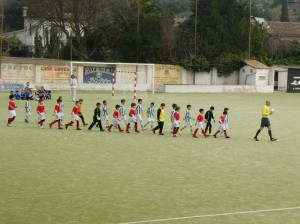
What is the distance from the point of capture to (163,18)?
210 ft

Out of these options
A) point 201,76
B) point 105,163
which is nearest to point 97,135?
point 105,163

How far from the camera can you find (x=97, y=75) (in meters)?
51.3

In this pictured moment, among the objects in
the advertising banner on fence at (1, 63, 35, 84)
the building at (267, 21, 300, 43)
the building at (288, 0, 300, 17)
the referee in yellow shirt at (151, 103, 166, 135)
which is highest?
the building at (288, 0, 300, 17)

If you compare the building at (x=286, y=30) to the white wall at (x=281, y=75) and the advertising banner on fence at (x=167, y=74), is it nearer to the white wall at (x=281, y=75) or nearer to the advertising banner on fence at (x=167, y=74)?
the white wall at (x=281, y=75)

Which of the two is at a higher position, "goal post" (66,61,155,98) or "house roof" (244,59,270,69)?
"house roof" (244,59,270,69)

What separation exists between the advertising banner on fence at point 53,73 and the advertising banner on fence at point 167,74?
883 centimetres

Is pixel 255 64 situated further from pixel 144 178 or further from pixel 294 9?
pixel 294 9

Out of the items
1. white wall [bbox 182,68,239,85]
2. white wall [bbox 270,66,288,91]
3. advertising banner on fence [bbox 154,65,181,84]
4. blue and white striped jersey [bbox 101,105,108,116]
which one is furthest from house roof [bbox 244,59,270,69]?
blue and white striped jersey [bbox 101,105,108,116]

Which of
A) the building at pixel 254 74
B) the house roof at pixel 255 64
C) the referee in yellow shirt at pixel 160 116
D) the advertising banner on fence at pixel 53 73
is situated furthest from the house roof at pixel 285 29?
the referee in yellow shirt at pixel 160 116

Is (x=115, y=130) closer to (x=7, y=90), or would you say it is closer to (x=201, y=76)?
(x=7, y=90)

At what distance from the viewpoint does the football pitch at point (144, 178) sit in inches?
432

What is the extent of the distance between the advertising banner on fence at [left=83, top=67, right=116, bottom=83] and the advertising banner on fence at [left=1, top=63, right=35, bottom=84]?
185 inches

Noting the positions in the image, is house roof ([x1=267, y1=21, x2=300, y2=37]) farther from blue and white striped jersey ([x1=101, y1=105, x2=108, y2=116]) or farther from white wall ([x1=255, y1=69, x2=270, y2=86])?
blue and white striped jersey ([x1=101, y1=105, x2=108, y2=116])

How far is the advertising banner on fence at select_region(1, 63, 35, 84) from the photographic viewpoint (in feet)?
157
